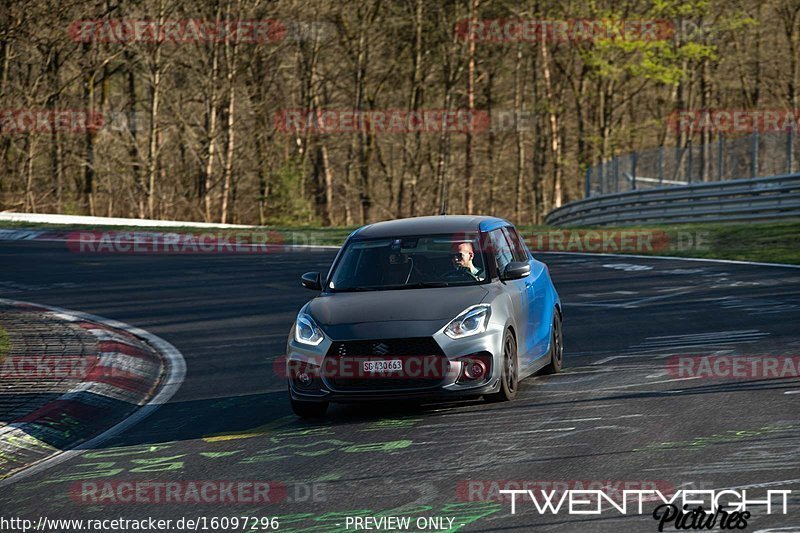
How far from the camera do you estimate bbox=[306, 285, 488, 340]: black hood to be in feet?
29.3

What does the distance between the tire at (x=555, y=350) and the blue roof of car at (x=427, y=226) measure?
3.73ft

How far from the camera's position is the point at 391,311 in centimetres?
914

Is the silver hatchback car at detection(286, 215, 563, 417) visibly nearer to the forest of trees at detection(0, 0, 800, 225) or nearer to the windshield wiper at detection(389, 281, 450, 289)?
the windshield wiper at detection(389, 281, 450, 289)

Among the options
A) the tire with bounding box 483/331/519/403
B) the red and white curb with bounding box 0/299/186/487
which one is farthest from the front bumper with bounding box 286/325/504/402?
the red and white curb with bounding box 0/299/186/487

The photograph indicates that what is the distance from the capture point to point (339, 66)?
5503 centimetres

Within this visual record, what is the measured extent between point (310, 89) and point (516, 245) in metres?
43.4

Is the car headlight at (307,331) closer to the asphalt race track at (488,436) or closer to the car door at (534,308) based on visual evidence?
the asphalt race track at (488,436)

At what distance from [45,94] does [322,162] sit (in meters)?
14.3

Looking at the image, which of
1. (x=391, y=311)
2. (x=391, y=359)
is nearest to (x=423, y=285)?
(x=391, y=311)

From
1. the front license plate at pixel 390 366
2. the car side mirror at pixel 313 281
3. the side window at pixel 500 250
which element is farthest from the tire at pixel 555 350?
the front license plate at pixel 390 366

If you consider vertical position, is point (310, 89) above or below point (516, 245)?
above

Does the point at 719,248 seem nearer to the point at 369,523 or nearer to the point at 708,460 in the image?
the point at 708,460

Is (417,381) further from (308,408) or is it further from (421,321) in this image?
(308,408)

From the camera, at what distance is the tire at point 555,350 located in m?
10.9
